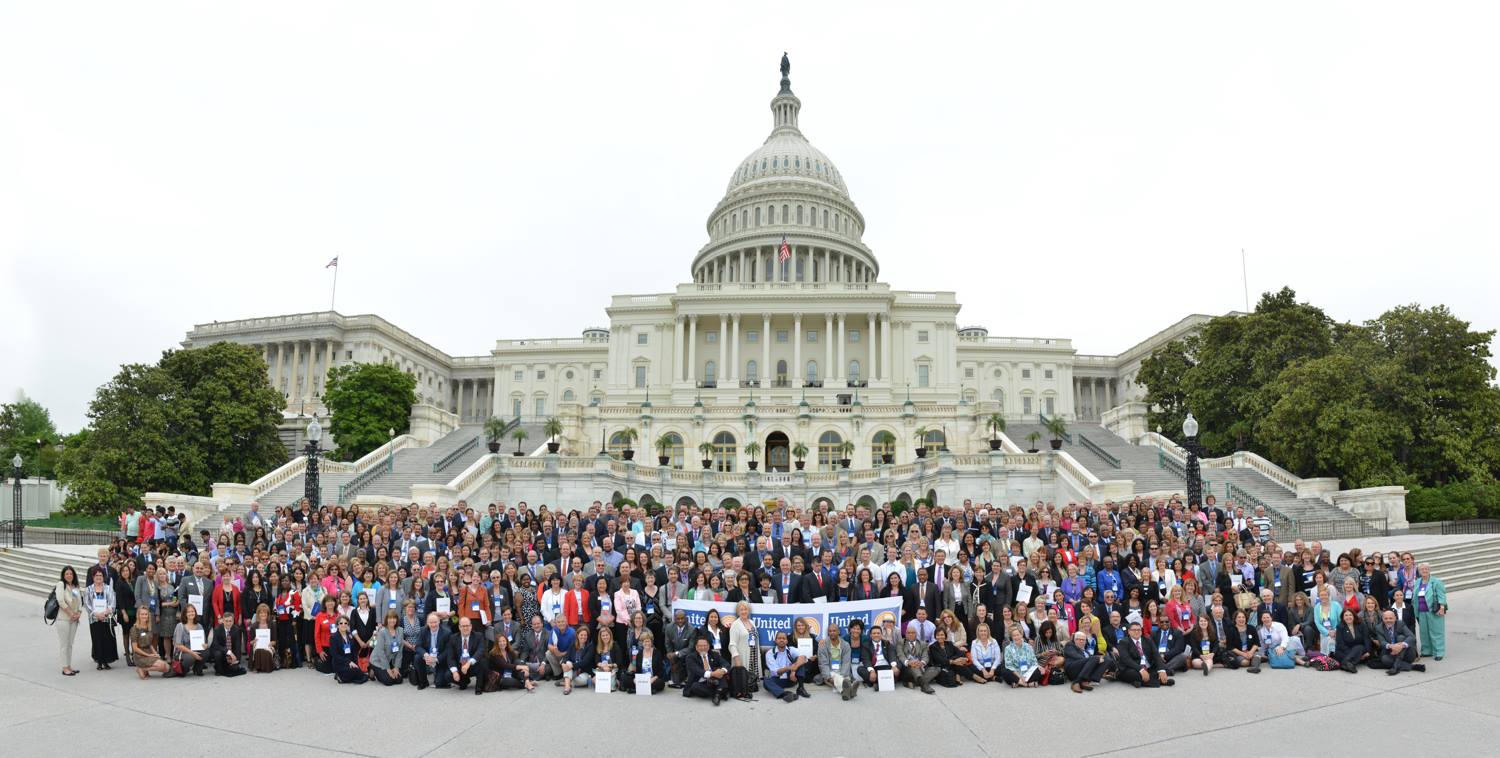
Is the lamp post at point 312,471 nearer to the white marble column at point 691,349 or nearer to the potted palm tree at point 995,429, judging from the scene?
the potted palm tree at point 995,429

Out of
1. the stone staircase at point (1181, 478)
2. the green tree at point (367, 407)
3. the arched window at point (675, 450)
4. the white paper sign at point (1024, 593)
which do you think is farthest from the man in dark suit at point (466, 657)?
the green tree at point (367, 407)

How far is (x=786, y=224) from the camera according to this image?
100438 millimetres

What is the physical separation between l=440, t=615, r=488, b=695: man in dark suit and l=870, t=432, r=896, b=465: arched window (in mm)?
44158

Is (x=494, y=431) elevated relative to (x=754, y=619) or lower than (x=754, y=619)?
elevated

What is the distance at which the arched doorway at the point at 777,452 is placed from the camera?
56562 millimetres

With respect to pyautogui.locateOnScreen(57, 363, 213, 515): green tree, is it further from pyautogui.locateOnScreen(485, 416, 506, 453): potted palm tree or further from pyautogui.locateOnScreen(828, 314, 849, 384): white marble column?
pyautogui.locateOnScreen(828, 314, 849, 384): white marble column

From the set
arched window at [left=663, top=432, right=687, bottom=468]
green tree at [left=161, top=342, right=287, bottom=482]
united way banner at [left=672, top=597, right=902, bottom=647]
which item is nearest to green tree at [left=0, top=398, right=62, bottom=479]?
green tree at [left=161, top=342, right=287, bottom=482]

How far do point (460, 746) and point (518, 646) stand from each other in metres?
3.25

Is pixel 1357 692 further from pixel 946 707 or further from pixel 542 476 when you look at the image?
pixel 542 476

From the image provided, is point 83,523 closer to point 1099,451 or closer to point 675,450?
point 675,450

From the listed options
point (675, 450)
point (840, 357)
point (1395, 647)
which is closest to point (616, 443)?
point (675, 450)

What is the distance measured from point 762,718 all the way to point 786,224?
92.0 metres

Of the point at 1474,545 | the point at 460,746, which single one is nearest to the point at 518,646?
the point at 460,746

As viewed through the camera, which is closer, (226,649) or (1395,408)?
(226,649)
